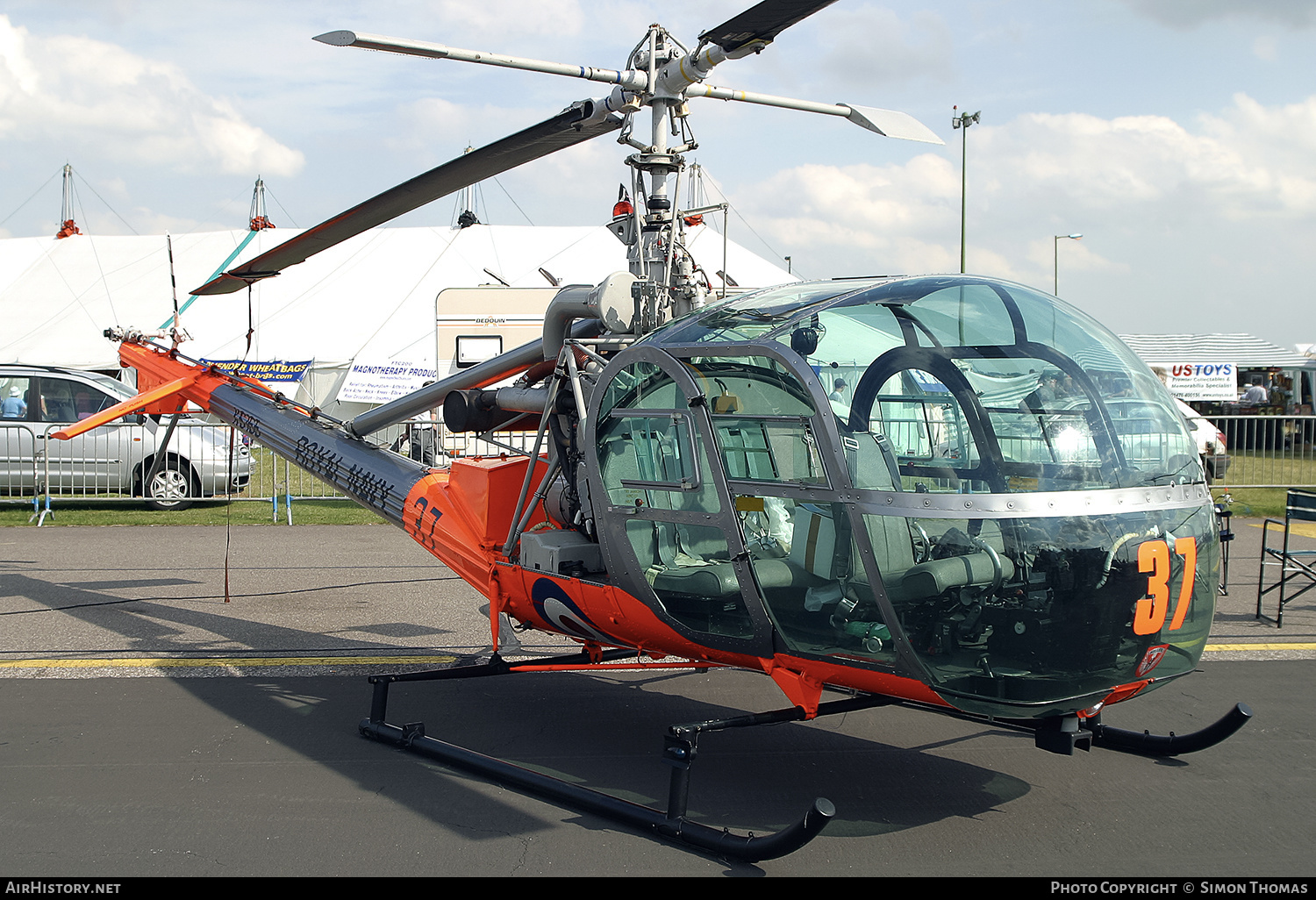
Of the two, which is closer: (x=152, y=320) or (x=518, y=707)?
(x=518, y=707)

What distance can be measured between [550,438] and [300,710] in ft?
7.14

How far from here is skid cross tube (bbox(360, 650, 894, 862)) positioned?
371 cm

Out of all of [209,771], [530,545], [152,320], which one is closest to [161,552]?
[209,771]

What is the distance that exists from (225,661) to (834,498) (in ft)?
15.6

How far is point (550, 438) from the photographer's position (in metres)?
5.25

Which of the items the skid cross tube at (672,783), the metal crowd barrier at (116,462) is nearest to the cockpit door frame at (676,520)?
the skid cross tube at (672,783)

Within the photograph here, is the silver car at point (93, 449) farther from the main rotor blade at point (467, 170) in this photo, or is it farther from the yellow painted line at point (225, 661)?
the main rotor blade at point (467, 170)

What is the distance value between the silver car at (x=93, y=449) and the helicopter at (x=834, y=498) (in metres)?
9.61

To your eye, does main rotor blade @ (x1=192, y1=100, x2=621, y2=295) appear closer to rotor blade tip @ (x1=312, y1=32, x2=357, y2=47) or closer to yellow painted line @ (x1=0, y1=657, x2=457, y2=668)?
rotor blade tip @ (x1=312, y1=32, x2=357, y2=47)

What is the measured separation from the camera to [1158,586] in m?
3.66

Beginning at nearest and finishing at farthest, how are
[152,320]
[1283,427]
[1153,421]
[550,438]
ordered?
[1153,421]
[550,438]
[1283,427]
[152,320]

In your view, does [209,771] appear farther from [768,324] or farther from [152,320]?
[152,320]

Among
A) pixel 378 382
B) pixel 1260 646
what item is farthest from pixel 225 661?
pixel 378 382

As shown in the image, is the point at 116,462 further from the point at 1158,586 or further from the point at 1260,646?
the point at 1158,586
